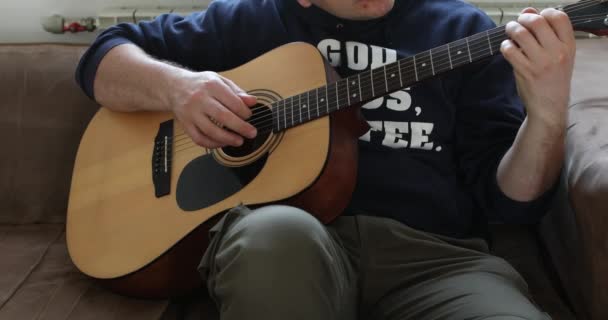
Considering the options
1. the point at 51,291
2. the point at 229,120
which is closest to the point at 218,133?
the point at 229,120

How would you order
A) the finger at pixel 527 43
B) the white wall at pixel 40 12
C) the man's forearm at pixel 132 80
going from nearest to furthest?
the finger at pixel 527 43, the man's forearm at pixel 132 80, the white wall at pixel 40 12

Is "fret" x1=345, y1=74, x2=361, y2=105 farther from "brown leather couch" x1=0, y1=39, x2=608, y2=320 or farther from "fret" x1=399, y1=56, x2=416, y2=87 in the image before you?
"brown leather couch" x1=0, y1=39, x2=608, y2=320

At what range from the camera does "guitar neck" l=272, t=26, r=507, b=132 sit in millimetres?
941

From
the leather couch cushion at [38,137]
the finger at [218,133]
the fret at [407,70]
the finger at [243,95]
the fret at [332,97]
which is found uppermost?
the fret at [407,70]

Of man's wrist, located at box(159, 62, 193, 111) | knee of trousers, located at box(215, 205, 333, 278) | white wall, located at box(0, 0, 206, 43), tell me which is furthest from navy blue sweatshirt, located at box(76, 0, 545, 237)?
white wall, located at box(0, 0, 206, 43)

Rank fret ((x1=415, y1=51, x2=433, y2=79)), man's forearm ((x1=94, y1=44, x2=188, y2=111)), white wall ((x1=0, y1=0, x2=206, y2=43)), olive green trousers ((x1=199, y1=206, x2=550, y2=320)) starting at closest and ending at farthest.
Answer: olive green trousers ((x1=199, y1=206, x2=550, y2=320))
fret ((x1=415, y1=51, x2=433, y2=79))
man's forearm ((x1=94, y1=44, x2=188, y2=111))
white wall ((x1=0, y1=0, x2=206, y2=43))

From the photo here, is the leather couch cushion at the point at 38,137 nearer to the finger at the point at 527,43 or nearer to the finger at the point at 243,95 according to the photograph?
the finger at the point at 243,95

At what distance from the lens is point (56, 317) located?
42.7 inches

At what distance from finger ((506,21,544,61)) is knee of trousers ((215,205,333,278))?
414 millimetres

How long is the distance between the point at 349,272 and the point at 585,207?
0.44m

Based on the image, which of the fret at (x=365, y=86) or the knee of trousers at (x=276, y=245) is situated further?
the fret at (x=365, y=86)

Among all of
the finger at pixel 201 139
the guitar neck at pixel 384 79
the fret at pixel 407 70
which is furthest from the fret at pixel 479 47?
the finger at pixel 201 139

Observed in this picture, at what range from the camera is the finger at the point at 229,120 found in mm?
1079

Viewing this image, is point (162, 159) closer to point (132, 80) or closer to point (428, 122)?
point (132, 80)
